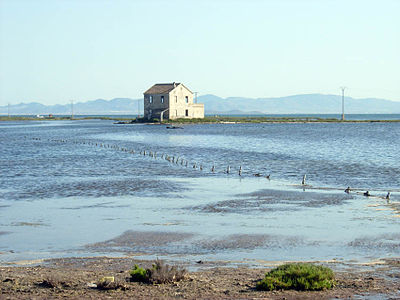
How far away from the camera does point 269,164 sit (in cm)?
4728

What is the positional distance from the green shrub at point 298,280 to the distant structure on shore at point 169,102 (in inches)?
4387

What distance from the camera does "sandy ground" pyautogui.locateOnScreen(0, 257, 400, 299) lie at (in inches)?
484

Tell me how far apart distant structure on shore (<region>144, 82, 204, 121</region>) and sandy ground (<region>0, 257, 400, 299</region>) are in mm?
109763

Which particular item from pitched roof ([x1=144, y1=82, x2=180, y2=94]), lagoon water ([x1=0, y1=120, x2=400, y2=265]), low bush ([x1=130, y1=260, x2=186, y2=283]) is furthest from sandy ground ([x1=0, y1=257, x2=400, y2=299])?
pitched roof ([x1=144, y1=82, x2=180, y2=94])

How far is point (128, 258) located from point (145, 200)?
11.7m

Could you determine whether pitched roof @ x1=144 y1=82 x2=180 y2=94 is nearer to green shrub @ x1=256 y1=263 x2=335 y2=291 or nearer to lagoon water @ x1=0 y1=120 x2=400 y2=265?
lagoon water @ x1=0 y1=120 x2=400 y2=265

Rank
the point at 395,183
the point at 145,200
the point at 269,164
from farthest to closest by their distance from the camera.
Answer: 1. the point at 269,164
2. the point at 395,183
3. the point at 145,200

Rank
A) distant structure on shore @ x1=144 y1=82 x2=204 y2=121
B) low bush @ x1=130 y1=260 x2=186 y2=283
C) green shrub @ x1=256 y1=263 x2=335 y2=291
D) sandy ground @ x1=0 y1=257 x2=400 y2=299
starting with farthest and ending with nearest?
distant structure on shore @ x1=144 y1=82 x2=204 y2=121
low bush @ x1=130 y1=260 x2=186 y2=283
green shrub @ x1=256 y1=263 x2=335 y2=291
sandy ground @ x1=0 y1=257 x2=400 y2=299

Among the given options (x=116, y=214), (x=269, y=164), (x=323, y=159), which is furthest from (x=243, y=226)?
(x=323, y=159)

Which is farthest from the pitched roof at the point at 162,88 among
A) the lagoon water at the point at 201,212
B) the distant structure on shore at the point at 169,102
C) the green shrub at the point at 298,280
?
the green shrub at the point at 298,280

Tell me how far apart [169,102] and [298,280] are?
377ft

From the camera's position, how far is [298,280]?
1280 centimetres

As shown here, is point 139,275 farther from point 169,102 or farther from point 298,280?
point 169,102

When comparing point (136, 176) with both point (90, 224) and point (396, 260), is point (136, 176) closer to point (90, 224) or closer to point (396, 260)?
point (90, 224)
